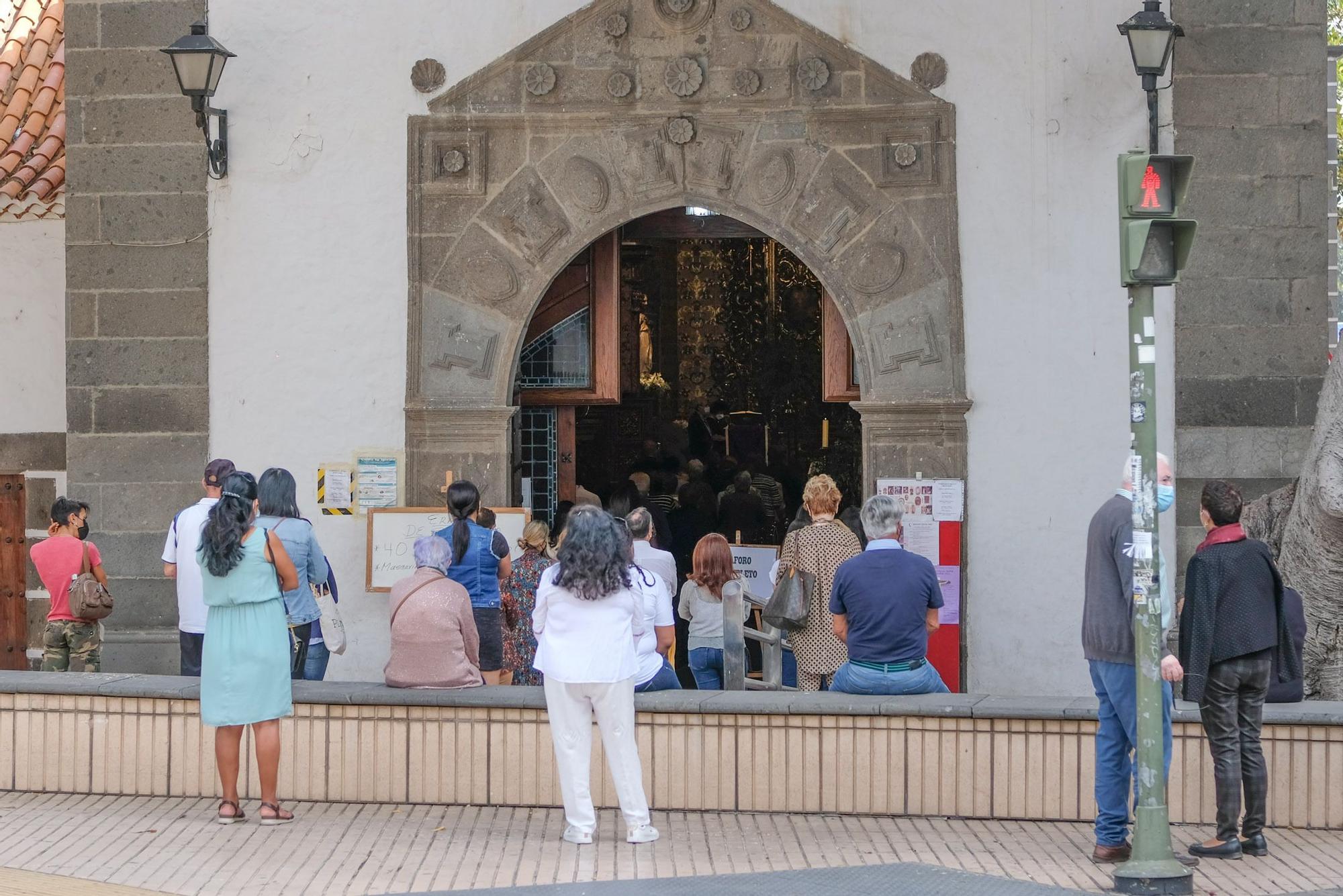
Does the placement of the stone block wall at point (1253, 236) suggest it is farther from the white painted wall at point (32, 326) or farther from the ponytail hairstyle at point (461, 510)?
the white painted wall at point (32, 326)

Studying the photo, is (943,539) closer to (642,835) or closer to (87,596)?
(642,835)

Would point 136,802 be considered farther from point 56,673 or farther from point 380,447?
point 380,447

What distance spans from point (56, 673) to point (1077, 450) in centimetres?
597

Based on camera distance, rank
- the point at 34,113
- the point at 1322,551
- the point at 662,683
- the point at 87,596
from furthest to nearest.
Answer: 1. the point at 34,113
2. the point at 87,596
3. the point at 1322,551
4. the point at 662,683

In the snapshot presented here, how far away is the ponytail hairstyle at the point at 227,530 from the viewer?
7145 mm

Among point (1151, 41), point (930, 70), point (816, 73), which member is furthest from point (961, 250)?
point (1151, 41)

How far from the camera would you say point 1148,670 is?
623 centimetres

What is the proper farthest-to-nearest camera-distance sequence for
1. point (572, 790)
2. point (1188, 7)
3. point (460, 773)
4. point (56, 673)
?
point (1188, 7) → point (56, 673) → point (460, 773) → point (572, 790)

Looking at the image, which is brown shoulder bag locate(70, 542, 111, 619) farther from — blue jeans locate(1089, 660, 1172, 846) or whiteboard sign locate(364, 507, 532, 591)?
blue jeans locate(1089, 660, 1172, 846)

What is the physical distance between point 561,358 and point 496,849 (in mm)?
5313

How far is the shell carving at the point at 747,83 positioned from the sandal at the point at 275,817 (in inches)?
214

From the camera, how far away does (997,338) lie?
10.4 metres

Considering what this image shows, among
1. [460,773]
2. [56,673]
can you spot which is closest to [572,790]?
[460,773]

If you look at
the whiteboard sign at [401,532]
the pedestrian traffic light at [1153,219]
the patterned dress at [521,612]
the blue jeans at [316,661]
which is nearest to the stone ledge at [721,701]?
the blue jeans at [316,661]
